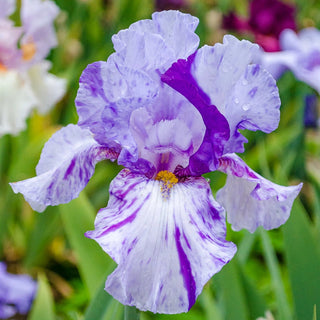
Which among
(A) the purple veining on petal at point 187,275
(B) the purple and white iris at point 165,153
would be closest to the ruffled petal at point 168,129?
(B) the purple and white iris at point 165,153

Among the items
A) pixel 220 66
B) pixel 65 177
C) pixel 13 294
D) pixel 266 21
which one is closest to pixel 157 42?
pixel 220 66

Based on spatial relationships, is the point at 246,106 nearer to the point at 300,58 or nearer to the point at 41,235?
the point at 41,235

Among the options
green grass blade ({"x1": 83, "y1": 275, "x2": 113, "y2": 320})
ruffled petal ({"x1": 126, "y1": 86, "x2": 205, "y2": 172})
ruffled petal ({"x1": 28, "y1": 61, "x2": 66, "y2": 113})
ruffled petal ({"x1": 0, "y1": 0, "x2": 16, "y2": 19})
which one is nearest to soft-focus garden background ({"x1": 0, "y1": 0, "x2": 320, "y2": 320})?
green grass blade ({"x1": 83, "y1": 275, "x2": 113, "y2": 320})

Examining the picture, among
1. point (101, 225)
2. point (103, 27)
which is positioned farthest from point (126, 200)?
point (103, 27)

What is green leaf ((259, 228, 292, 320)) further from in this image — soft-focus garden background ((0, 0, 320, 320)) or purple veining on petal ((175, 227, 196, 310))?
purple veining on petal ((175, 227, 196, 310))

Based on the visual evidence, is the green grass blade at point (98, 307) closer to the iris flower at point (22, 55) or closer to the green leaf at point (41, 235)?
the iris flower at point (22, 55)

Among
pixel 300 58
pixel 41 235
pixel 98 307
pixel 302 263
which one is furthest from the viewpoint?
pixel 300 58

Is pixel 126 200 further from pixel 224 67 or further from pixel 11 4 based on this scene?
pixel 11 4
